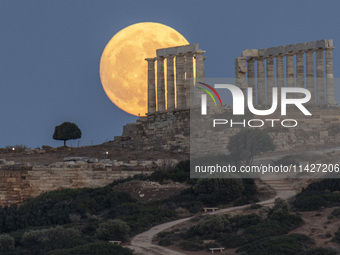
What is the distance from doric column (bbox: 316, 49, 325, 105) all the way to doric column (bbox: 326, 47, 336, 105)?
60 centimetres

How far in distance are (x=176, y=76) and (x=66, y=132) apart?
14572 millimetres

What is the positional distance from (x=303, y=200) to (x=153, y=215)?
8553 mm

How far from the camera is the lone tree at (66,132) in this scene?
9300cm

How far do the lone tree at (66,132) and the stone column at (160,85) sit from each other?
11.2 m

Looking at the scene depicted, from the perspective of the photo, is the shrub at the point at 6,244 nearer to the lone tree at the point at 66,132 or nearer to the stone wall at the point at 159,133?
the stone wall at the point at 159,133

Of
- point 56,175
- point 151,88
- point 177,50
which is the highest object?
point 177,50

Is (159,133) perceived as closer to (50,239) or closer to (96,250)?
(50,239)

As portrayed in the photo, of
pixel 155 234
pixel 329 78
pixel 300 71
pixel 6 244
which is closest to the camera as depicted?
pixel 6 244

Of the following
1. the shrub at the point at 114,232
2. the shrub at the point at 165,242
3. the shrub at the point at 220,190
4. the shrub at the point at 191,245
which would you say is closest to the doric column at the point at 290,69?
the shrub at the point at 220,190

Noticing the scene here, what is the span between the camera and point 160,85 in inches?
3396

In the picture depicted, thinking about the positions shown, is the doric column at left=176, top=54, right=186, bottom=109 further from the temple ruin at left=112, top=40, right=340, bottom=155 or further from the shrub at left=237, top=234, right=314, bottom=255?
the shrub at left=237, top=234, right=314, bottom=255

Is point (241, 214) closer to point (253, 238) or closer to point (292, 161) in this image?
point (253, 238)

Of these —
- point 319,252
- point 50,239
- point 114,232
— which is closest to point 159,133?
point 114,232

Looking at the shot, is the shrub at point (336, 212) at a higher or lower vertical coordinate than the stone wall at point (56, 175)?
lower
